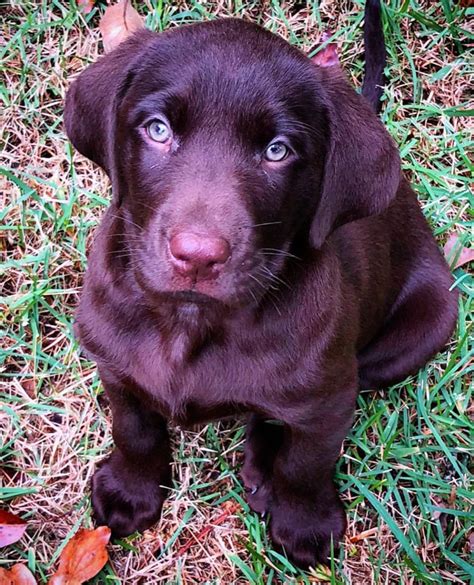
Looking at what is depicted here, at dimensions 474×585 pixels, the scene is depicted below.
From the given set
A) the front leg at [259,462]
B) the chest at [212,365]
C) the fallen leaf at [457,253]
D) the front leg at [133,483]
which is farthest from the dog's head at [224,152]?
the fallen leaf at [457,253]

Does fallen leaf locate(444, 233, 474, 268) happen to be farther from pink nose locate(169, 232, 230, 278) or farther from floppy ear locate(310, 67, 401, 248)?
pink nose locate(169, 232, 230, 278)

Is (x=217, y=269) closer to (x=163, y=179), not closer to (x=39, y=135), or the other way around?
(x=163, y=179)

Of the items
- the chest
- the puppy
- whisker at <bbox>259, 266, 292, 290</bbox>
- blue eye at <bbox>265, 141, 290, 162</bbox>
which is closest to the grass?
the puppy

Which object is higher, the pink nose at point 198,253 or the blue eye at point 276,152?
the blue eye at point 276,152

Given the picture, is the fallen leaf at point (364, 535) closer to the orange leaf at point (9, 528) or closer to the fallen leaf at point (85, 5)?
the orange leaf at point (9, 528)

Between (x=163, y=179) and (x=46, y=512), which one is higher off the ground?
(x=163, y=179)

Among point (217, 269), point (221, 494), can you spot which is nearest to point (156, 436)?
point (221, 494)
